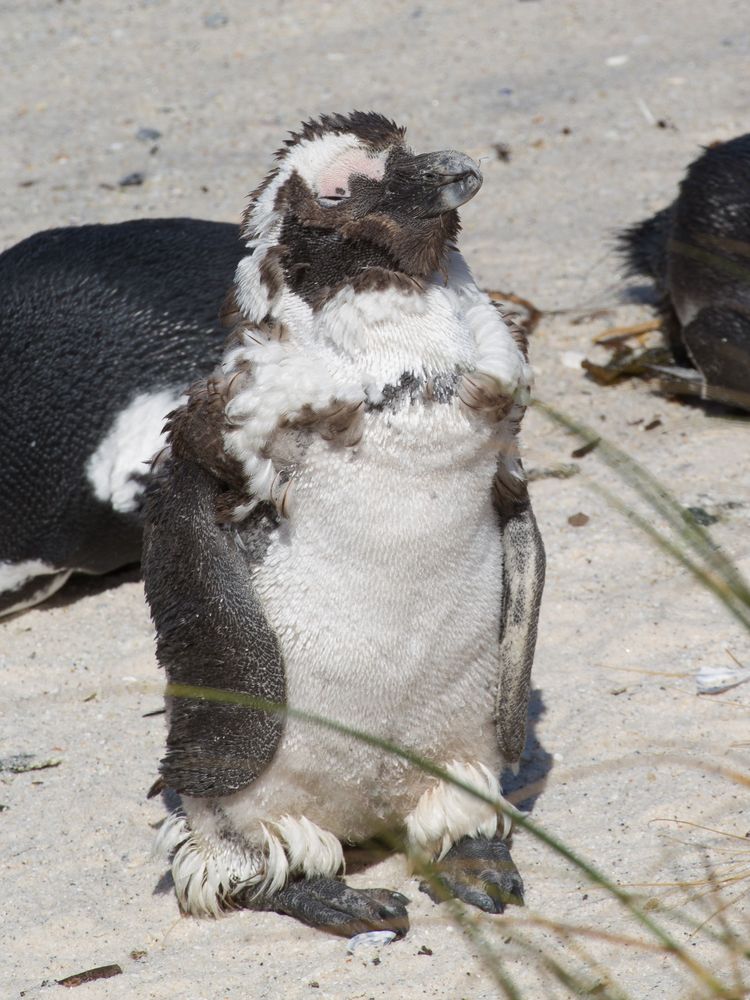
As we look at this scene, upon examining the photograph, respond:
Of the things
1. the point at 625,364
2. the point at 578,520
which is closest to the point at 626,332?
the point at 625,364

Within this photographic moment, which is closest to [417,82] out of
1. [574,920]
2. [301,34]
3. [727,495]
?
[301,34]

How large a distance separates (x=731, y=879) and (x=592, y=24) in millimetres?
6090

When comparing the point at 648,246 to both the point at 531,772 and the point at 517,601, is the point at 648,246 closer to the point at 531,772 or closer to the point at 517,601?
the point at 531,772

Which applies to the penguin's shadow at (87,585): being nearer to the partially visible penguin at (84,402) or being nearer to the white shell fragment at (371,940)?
the partially visible penguin at (84,402)

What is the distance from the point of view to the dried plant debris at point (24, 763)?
129 inches

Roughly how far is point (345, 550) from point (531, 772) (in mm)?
901

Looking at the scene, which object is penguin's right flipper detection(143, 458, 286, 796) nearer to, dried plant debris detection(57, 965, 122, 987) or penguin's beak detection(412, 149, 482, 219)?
dried plant debris detection(57, 965, 122, 987)

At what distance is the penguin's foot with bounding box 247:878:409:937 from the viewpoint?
8.50 ft

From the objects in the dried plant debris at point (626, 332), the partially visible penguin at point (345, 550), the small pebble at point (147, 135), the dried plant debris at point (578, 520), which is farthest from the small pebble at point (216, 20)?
the partially visible penguin at point (345, 550)

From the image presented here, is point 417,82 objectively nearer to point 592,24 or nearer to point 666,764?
point 592,24

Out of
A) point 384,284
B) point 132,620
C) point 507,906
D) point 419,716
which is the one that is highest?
point 384,284

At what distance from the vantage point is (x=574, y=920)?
256 centimetres

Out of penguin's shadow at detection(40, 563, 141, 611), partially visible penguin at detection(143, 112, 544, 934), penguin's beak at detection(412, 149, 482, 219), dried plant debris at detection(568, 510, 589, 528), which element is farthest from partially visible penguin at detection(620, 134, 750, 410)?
penguin's beak at detection(412, 149, 482, 219)

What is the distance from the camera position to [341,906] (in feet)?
8.56
